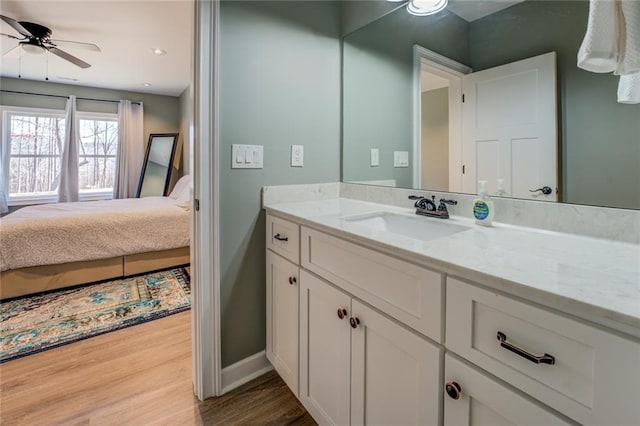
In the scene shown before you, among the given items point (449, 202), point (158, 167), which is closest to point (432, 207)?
point (449, 202)

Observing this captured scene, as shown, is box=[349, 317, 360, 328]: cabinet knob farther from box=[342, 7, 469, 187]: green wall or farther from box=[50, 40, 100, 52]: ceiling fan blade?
box=[50, 40, 100, 52]: ceiling fan blade

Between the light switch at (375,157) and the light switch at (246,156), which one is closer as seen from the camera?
the light switch at (246,156)

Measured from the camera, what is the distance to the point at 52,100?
454 centimetres

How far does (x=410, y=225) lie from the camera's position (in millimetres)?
1301

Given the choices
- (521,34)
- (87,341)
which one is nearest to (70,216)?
(87,341)

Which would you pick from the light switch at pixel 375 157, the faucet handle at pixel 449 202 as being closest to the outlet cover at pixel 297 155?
the light switch at pixel 375 157

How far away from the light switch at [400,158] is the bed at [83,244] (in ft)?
7.93

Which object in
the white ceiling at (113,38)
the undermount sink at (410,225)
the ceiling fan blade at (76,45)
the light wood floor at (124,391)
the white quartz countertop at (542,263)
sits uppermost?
the white ceiling at (113,38)

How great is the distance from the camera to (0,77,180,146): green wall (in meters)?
4.32

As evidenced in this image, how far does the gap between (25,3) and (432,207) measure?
10.9 ft

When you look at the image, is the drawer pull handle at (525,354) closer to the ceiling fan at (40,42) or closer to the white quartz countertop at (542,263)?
the white quartz countertop at (542,263)

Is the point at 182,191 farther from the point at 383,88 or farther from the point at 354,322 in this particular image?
the point at 354,322

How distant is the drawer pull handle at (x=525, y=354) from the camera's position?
0.53 meters

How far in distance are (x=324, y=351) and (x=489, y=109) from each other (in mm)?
1146
